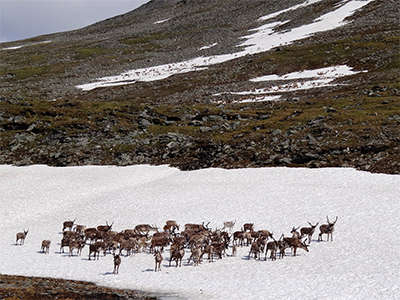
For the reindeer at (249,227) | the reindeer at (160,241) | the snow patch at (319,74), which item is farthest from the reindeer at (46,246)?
the snow patch at (319,74)

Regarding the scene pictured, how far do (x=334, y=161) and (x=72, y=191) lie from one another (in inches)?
1145

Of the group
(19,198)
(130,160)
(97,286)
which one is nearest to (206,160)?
(130,160)

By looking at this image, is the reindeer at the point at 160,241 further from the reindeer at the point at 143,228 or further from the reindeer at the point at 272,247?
the reindeer at the point at 272,247

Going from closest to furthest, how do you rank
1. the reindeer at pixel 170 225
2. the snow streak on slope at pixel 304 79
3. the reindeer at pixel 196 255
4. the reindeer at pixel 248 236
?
1. the reindeer at pixel 196 255
2. the reindeer at pixel 248 236
3. the reindeer at pixel 170 225
4. the snow streak on slope at pixel 304 79

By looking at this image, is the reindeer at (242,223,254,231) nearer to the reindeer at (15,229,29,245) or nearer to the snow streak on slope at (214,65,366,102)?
the reindeer at (15,229,29,245)

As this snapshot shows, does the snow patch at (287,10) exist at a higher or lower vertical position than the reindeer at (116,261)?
higher

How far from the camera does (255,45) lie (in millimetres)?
155500

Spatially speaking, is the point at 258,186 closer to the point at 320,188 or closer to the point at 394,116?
the point at 320,188

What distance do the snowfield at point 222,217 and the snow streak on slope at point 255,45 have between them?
84721 mm

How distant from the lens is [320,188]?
4344 centimetres

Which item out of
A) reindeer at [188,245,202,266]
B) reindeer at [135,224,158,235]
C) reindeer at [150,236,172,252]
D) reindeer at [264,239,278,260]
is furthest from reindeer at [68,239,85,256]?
reindeer at [264,239,278,260]

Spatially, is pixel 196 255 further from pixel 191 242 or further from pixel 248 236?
pixel 248 236

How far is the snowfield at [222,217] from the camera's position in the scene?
25.1 m

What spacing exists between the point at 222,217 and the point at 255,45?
409ft
